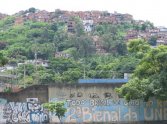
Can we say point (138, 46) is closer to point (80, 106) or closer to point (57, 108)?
point (80, 106)

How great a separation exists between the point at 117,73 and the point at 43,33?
46476mm

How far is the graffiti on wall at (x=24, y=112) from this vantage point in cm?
3266

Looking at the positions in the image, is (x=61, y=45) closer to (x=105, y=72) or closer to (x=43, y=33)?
(x=43, y=33)

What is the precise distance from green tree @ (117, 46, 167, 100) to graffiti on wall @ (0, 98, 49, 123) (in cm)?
586

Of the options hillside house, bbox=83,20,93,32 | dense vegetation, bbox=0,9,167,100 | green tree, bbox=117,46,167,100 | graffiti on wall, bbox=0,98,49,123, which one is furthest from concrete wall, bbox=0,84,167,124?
hillside house, bbox=83,20,93,32

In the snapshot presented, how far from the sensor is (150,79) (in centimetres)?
3073

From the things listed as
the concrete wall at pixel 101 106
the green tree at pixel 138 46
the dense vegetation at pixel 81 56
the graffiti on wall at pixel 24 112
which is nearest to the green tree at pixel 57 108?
the concrete wall at pixel 101 106

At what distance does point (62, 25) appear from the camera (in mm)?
137750

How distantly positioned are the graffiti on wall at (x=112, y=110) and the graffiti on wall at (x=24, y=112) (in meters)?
1.88

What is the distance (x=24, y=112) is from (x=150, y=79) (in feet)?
29.6

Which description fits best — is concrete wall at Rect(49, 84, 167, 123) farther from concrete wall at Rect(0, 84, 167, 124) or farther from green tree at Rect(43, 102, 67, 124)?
green tree at Rect(43, 102, 67, 124)

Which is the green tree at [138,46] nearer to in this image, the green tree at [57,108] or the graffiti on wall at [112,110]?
the graffiti on wall at [112,110]

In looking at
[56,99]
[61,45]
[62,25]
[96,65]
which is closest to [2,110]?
[56,99]

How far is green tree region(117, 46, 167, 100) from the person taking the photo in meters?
29.8
